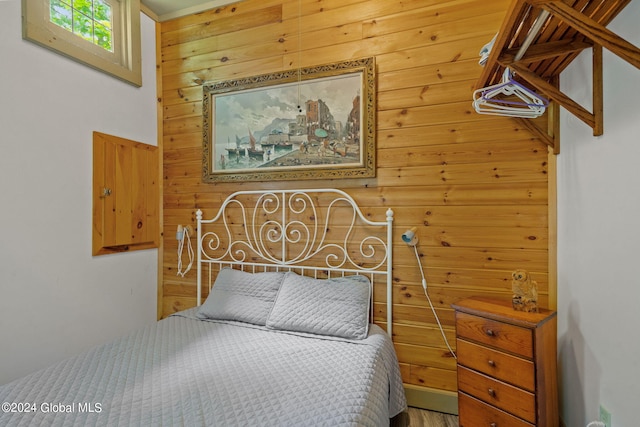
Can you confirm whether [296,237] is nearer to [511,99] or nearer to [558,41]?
[511,99]

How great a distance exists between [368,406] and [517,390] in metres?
0.69

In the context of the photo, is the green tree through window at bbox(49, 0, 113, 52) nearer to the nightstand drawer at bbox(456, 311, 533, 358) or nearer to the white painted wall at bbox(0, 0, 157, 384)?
the white painted wall at bbox(0, 0, 157, 384)

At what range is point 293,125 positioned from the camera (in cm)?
222

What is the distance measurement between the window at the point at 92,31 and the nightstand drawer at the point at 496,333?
2728 millimetres

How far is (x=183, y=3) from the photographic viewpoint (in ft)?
8.03

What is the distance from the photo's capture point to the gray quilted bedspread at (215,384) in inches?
42.2

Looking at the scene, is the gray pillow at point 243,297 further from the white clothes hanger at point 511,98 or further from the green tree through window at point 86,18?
the green tree through window at point 86,18

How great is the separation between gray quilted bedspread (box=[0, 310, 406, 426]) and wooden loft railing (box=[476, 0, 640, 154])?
138 centimetres

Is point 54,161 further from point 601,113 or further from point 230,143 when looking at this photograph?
point 601,113

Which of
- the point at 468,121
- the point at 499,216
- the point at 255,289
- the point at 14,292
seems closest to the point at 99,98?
the point at 14,292

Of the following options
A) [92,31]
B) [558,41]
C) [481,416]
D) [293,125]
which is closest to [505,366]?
[481,416]

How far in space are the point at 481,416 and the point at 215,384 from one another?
1.23 meters

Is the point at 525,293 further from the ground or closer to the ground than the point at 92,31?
closer to the ground

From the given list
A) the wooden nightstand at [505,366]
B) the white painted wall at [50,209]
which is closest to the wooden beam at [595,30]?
the wooden nightstand at [505,366]
